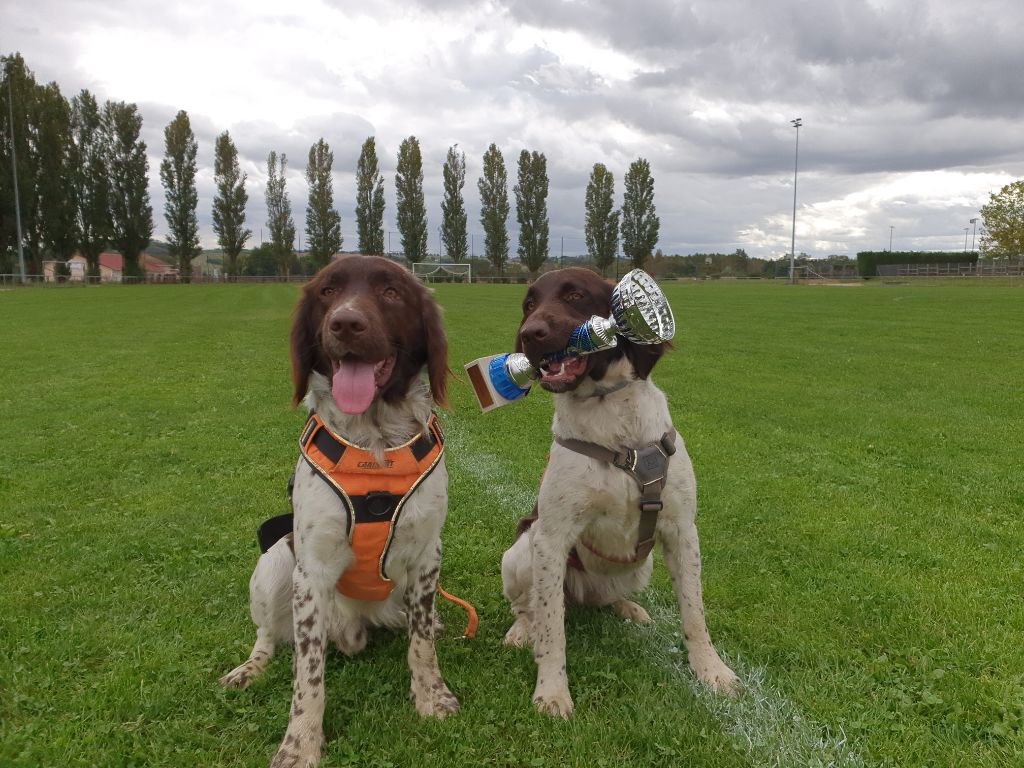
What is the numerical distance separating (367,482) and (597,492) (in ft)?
2.91

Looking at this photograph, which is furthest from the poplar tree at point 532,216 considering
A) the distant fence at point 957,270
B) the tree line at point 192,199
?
the distant fence at point 957,270

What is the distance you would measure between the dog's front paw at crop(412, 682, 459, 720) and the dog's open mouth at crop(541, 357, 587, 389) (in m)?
1.27

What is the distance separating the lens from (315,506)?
258 cm

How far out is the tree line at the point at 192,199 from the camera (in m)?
48.6

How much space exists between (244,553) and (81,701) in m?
1.56

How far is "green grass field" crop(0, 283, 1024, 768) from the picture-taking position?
2.55 meters

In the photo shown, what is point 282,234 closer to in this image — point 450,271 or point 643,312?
point 450,271

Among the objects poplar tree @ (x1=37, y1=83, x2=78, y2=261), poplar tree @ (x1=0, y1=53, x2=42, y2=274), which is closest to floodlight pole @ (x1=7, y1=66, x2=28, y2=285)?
poplar tree @ (x1=0, y1=53, x2=42, y2=274)

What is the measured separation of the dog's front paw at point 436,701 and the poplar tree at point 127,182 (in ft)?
200

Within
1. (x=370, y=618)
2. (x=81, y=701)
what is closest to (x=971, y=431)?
(x=370, y=618)

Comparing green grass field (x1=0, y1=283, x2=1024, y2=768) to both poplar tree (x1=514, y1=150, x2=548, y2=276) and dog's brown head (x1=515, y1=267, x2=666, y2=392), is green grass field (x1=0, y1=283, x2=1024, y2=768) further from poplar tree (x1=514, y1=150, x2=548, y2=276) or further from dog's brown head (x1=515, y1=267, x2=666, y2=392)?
poplar tree (x1=514, y1=150, x2=548, y2=276)

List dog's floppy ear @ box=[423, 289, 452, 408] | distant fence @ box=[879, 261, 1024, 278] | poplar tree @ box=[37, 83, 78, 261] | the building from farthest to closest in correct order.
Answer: the building
distant fence @ box=[879, 261, 1024, 278]
poplar tree @ box=[37, 83, 78, 261]
dog's floppy ear @ box=[423, 289, 452, 408]

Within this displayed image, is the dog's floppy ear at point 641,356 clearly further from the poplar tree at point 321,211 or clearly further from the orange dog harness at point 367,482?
the poplar tree at point 321,211

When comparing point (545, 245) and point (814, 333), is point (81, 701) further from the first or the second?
point (545, 245)
